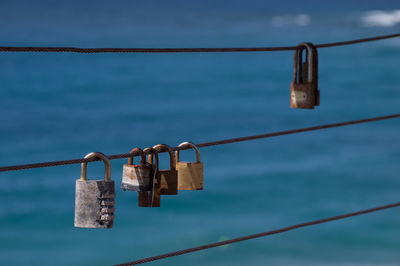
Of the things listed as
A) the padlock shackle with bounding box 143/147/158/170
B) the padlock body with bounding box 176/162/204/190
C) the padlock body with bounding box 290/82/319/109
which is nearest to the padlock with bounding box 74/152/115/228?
the padlock shackle with bounding box 143/147/158/170

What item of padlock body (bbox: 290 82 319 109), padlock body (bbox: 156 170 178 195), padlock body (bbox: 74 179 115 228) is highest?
padlock body (bbox: 290 82 319 109)

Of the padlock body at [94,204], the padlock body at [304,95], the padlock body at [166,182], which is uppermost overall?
the padlock body at [304,95]

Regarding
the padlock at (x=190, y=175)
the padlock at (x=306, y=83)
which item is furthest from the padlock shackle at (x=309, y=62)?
the padlock at (x=190, y=175)

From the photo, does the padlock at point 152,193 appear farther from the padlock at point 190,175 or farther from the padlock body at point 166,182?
the padlock at point 190,175

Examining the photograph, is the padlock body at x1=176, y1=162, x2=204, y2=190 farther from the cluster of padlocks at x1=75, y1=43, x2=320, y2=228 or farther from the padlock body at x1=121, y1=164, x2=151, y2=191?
the padlock body at x1=121, y1=164, x2=151, y2=191

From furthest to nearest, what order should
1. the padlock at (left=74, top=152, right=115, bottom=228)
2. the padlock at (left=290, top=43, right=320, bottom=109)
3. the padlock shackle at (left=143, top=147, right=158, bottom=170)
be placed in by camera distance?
1. the padlock at (left=290, top=43, right=320, bottom=109)
2. the padlock shackle at (left=143, top=147, right=158, bottom=170)
3. the padlock at (left=74, top=152, right=115, bottom=228)

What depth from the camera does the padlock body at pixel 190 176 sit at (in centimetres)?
451

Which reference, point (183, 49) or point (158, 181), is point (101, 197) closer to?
point (158, 181)

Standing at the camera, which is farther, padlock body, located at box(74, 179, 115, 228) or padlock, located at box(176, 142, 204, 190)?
padlock, located at box(176, 142, 204, 190)

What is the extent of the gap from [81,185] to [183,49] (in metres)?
0.89

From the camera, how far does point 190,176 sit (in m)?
4.53

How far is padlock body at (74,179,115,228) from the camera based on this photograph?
3.91m

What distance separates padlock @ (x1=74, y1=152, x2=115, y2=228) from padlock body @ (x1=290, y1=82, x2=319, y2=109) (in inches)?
69.1

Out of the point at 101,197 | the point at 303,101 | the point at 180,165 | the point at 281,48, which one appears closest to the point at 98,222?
the point at 101,197
